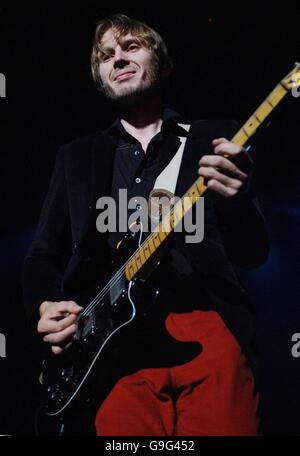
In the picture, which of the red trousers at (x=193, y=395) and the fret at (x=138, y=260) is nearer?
the red trousers at (x=193, y=395)

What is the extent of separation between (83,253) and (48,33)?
1.76 m

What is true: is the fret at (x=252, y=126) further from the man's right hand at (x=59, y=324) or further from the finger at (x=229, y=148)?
the man's right hand at (x=59, y=324)

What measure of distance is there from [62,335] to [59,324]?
39mm

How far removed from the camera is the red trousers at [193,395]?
48.6 inches

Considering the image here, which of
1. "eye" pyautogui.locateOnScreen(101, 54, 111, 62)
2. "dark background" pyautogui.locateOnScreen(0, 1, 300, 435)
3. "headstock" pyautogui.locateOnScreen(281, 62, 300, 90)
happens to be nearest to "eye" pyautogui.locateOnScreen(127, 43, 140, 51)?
"eye" pyautogui.locateOnScreen(101, 54, 111, 62)

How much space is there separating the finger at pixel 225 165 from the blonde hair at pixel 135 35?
1086mm

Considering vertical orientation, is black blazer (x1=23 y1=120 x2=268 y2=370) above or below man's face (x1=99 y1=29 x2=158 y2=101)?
below

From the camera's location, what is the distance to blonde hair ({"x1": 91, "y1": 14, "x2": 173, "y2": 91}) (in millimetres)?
2109

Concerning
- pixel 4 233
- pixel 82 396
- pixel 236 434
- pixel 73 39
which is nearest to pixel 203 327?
pixel 236 434

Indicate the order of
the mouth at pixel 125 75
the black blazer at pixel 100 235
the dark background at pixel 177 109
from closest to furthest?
the black blazer at pixel 100 235, the mouth at pixel 125 75, the dark background at pixel 177 109

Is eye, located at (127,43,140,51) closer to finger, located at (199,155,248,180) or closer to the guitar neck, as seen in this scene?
the guitar neck

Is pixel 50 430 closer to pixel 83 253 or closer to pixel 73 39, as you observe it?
pixel 83 253

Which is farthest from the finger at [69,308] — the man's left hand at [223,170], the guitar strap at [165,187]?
the man's left hand at [223,170]

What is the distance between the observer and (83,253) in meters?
1.70
